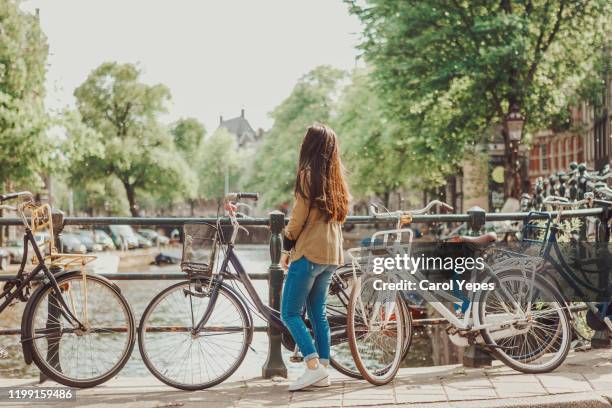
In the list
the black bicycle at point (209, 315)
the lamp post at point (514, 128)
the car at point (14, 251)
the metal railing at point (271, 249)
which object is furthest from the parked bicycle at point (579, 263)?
the car at point (14, 251)

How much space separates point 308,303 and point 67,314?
156 cm

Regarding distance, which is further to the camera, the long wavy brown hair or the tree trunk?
the tree trunk

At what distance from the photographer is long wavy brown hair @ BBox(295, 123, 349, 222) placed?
5.33 m

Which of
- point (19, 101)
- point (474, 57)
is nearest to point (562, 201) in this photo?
point (474, 57)

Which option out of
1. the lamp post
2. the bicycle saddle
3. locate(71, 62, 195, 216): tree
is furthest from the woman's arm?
locate(71, 62, 195, 216): tree

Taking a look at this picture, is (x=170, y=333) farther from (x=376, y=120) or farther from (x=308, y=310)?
(x=376, y=120)

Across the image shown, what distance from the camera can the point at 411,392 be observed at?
216 inches

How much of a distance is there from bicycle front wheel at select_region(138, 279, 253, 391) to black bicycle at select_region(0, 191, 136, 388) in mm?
181

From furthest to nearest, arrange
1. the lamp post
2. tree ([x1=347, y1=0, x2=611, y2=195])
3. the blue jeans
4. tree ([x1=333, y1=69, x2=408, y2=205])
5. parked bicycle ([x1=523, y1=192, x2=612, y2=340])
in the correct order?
tree ([x1=333, y1=69, x2=408, y2=205]) < tree ([x1=347, y1=0, x2=611, y2=195]) < the lamp post < parked bicycle ([x1=523, y1=192, x2=612, y2=340]) < the blue jeans

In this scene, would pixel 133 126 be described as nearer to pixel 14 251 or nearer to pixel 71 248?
pixel 14 251

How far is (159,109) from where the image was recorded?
60.9 meters

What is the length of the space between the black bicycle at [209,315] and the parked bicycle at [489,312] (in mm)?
232

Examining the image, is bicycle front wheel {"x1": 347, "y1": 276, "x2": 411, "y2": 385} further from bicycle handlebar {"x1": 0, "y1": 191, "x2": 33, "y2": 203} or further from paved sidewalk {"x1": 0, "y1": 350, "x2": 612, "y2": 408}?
bicycle handlebar {"x1": 0, "y1": 191, "x2": 33, "y2": 203}

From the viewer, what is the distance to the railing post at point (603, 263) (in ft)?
23.0
